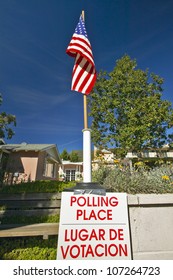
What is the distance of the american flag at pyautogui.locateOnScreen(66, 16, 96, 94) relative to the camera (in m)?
3.01

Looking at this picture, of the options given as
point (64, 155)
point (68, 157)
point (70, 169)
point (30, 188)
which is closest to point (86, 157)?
point (30, 188)

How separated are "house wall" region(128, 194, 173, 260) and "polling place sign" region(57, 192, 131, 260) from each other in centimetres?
24

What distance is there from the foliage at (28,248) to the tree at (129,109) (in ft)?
33.1

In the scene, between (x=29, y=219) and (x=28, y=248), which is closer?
(x=28, y=248)

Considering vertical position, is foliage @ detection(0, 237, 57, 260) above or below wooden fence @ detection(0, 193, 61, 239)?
below

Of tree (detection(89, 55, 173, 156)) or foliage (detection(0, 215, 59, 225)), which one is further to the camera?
tree (detection(89, 55, 173, 156))

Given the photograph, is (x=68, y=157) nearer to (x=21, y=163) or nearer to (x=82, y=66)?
(x=21, y=163)

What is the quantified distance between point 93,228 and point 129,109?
12.2 metres

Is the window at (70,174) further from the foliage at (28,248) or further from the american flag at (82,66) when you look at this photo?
the american flag at (82,66)

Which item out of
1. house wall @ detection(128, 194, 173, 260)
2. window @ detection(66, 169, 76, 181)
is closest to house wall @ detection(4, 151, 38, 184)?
house wall @ detection(128, 194, 173, 260)

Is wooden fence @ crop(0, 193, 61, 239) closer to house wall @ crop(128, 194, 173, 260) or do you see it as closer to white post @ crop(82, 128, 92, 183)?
white post @ crop(82, 128, 92, 183)

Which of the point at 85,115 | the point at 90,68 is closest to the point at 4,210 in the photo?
the point at 85,115

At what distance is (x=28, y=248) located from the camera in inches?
99.4

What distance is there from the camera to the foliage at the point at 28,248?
235 centimetres
